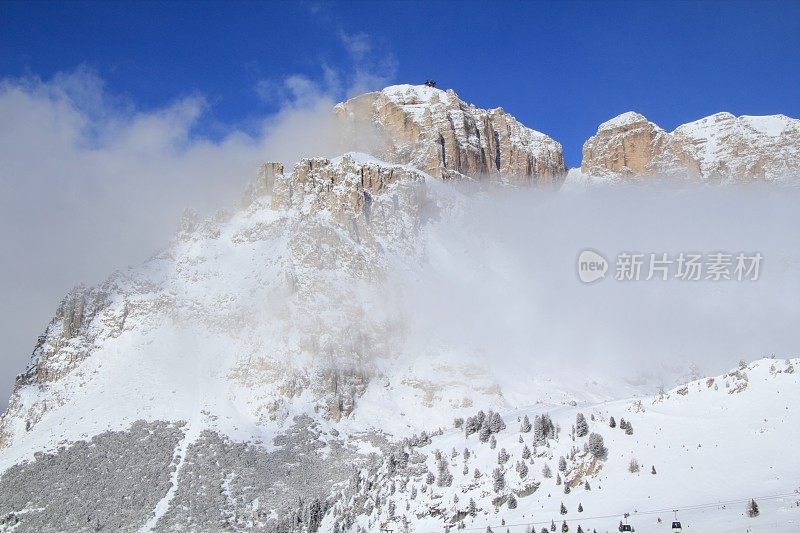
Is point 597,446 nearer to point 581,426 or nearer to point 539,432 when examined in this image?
point 581,426

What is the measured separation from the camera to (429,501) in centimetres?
11712

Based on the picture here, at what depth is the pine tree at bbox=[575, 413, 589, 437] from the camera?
11206cm

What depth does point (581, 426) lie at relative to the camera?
113 m

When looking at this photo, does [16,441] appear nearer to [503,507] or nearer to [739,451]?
[503,507]

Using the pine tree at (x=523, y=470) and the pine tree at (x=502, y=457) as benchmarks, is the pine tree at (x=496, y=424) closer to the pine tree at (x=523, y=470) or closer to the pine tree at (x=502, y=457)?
the pine tree at (x=502, y=457)

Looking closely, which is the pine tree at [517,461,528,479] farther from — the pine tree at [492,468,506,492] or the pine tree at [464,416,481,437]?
the pine tree at [464,416,481,437]

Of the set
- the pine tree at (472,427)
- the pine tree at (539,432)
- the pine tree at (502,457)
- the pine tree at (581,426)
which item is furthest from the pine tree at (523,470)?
the pine tree at (472,427)

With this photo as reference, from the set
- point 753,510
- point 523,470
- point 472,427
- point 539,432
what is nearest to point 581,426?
point 539,432

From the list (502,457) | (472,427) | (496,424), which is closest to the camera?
(502,457)

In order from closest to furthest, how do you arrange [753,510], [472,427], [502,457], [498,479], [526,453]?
[753,510], [498,479], [526,453], [502,457], [472,427]

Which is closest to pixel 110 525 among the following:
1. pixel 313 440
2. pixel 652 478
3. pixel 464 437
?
pixel 313 440

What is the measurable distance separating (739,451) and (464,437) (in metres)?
56.9

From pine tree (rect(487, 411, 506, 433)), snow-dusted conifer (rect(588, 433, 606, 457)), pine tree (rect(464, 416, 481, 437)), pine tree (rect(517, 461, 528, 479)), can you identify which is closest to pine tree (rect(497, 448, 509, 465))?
pine tree (rect(517, 461, 528, 479))

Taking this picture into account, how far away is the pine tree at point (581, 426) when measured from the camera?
112 metres
